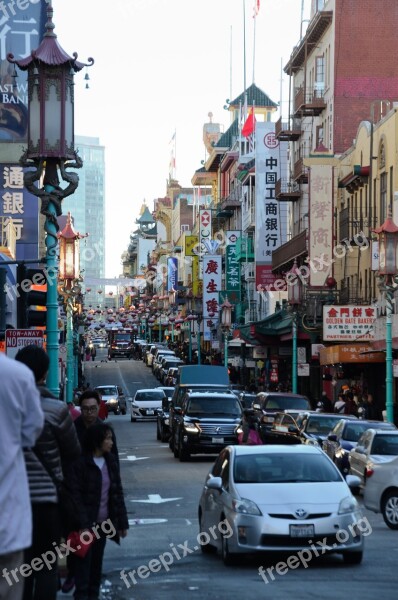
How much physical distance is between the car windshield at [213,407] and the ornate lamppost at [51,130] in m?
16.8

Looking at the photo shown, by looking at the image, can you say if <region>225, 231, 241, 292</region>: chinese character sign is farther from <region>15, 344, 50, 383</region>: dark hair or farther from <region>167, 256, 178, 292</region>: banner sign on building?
<region>15, 344, 50, 383</region>: dark hair

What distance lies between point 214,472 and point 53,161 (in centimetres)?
472

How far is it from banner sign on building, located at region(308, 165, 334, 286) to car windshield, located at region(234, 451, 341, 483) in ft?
129

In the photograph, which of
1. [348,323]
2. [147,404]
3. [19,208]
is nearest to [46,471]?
[348,323]

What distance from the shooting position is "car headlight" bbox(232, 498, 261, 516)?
50.0ft

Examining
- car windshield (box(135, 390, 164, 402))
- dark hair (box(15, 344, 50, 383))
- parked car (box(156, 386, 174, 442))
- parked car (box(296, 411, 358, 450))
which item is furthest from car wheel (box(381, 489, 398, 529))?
car windshield (box(135, 390, 164, 402))

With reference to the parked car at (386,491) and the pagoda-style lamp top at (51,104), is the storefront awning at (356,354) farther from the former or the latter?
the pagoda-style lamp top at (51,104)

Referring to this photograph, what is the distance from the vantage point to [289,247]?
66.4 meters

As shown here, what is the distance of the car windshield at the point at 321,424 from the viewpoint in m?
31.8

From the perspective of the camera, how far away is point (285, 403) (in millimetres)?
41562

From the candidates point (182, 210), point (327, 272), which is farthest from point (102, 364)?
point (327, 272)

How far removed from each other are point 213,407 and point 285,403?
6156mm

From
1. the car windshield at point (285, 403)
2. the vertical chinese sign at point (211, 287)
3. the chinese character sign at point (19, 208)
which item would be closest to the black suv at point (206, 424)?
the car windshield at point (285, 403)

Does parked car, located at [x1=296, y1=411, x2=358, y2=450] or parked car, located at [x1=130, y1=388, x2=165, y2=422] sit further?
parked car, located at [x1=130, y1=388, x2=165, y2=422]
